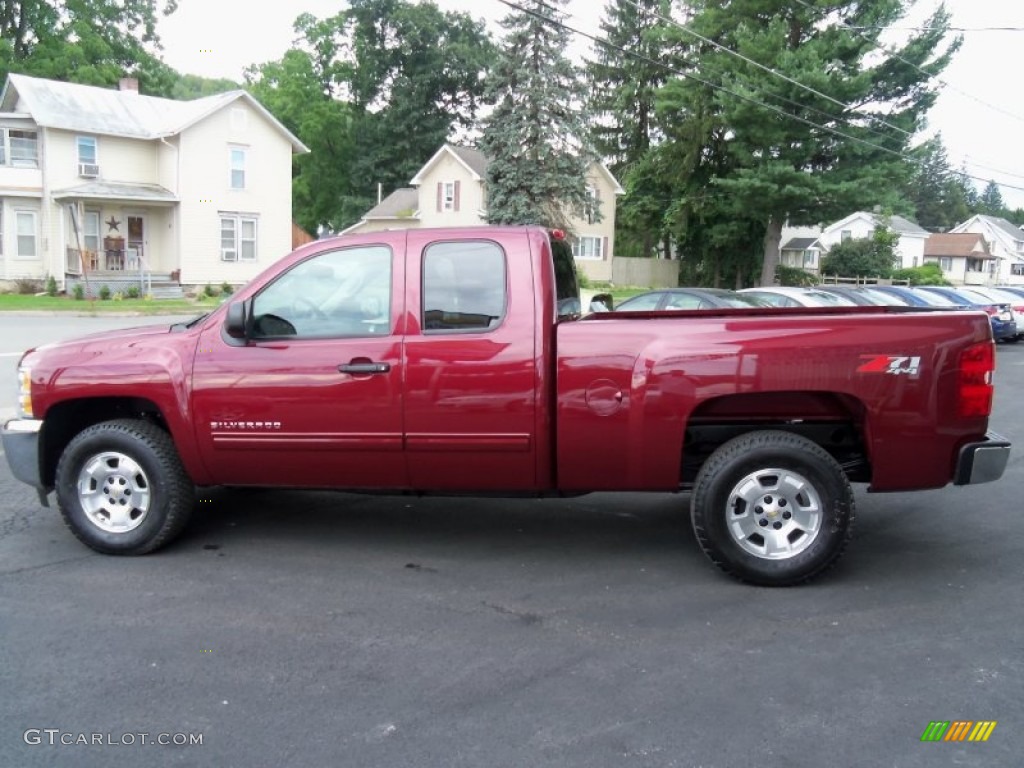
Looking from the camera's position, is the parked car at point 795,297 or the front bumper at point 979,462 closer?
the front bumper at point 979,462

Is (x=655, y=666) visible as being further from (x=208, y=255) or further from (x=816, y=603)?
(x=208, y=255)

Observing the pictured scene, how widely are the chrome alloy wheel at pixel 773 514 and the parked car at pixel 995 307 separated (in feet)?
62.8

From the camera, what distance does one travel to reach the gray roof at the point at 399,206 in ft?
172

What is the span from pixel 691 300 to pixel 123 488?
10.7 metres

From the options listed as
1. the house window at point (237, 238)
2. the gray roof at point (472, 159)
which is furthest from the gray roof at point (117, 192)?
the gray roof at point (472, 159)

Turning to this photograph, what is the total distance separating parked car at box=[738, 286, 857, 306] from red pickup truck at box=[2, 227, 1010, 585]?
34.8 feet

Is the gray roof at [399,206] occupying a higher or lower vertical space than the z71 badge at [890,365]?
higher

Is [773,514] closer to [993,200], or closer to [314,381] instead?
[314,381]

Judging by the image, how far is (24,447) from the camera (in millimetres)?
5465

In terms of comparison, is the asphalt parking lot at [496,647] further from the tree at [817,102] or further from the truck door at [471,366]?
the tree at [817,102]

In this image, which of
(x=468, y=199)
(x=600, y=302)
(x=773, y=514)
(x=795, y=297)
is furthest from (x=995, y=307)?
(x=468, y=199)

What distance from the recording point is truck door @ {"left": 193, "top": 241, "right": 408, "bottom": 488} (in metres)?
5.12

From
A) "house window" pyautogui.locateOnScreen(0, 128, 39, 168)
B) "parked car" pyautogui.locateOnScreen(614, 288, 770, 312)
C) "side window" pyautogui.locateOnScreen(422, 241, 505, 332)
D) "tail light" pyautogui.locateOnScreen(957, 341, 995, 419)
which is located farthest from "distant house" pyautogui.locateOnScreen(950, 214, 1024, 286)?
"side window" pyautogui.locateOnScreen(422, 241, 505, 332)

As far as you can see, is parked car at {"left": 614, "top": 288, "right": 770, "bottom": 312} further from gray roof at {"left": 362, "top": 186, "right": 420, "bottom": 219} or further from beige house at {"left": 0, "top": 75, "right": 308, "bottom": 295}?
gray roof at {"left": 362, "top": 186, "right": 420, "bottom": 219}
